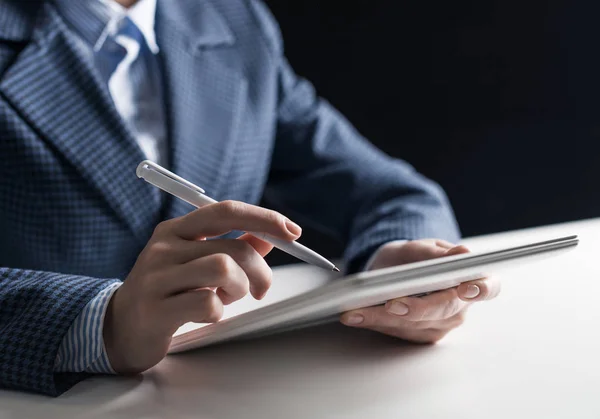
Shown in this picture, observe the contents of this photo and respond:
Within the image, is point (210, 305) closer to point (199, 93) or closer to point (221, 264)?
point (221, 264)

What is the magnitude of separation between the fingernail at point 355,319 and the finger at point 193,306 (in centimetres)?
12

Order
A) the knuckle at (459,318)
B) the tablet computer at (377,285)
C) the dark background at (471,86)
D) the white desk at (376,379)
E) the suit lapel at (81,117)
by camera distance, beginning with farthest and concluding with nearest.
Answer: the dark background at (471,86), the suit lapel at (81,117), the knuckle at (459,318), the white desk at (376,379), the tablet computer at (377,285)

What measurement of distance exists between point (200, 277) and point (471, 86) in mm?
1241

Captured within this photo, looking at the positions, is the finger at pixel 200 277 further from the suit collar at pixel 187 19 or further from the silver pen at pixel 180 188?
the suit collar at pixel 187 19

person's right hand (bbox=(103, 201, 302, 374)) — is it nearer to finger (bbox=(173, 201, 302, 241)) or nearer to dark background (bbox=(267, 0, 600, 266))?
finger (bbox=(173, 201, 302, 241))

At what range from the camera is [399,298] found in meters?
0.58

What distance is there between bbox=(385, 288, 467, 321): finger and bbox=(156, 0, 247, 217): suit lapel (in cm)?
39

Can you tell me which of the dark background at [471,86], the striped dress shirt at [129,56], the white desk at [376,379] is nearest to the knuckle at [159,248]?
the white desk at [376,379]

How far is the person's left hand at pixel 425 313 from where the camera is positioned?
59 cm

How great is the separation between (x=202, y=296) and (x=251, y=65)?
0.59 m

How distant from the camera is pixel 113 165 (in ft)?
2.76

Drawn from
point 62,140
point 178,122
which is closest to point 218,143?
point 178,122

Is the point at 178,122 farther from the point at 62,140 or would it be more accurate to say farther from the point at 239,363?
the point at 239,363

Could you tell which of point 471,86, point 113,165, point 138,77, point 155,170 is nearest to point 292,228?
point 155,170
